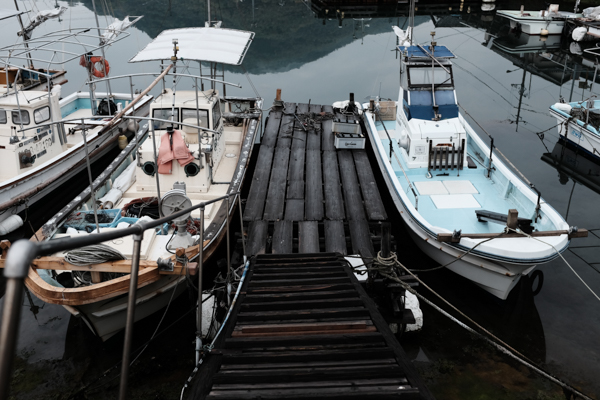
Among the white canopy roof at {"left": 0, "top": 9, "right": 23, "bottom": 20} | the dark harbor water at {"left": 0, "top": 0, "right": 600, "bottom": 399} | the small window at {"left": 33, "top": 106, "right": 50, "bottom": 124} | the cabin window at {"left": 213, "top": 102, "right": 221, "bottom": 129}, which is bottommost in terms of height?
the dark harbor water at {"left": 0, "top": 0, "right": 600, "bottom": 399}

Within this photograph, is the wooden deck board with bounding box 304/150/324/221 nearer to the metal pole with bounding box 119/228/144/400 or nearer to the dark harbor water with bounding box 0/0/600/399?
the dark harbor water with bounding box 0/0/600/399

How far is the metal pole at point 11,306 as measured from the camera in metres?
1.85

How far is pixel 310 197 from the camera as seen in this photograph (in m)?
11.8

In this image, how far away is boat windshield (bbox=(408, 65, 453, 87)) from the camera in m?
14.1

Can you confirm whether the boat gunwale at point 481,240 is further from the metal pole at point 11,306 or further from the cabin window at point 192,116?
the metal pole at point 11,306

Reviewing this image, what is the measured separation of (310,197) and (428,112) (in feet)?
14.4

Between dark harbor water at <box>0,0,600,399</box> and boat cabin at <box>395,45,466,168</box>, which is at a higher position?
boat cabin at <box>395,45,466,168</box>

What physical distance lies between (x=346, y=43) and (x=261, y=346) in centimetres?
3369

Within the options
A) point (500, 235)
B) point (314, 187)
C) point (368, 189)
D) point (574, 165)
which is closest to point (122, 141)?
point (314, 187)

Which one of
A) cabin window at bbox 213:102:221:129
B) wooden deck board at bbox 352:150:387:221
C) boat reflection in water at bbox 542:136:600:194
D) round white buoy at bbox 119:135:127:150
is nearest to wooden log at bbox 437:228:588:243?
wooden deck board at bbox 352:150:387:221

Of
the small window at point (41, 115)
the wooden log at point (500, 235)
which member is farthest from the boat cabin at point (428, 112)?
the small window at point (41, 115)

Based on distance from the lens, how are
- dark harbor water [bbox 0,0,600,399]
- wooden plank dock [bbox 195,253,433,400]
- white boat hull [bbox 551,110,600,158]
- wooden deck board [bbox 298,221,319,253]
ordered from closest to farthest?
wooden plank dock [bbox 195,253,433,400] → dark harbor water [bbox 0,0,600,399] → wooden deck board [bbox 298,221,319,253] → white boat hull [bbox 551,110,600,158]

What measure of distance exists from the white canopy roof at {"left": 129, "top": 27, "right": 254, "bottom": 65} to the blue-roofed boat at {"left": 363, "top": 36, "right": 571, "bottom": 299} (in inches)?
187

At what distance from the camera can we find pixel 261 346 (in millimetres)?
5281
